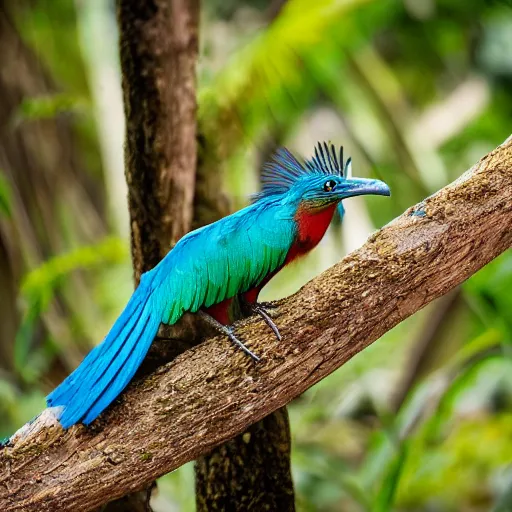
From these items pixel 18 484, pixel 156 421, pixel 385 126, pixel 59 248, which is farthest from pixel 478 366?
pixel 59 248

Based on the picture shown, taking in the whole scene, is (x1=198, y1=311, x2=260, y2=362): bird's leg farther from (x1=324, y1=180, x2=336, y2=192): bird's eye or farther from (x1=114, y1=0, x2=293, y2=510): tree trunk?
(x1=114, y1=0, x2=293, y2=510): tree trunk

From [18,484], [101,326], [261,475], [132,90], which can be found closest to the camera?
[18,484]

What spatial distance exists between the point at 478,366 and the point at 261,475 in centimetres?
99

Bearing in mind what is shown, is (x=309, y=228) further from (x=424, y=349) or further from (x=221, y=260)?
(x=424, y=349)

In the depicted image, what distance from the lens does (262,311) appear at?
1678 mm

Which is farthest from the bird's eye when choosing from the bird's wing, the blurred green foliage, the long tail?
the blurred green foliage

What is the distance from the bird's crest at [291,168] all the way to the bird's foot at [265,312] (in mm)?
279

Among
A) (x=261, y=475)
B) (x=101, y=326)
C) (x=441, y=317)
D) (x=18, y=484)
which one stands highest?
(x=101, y=326)

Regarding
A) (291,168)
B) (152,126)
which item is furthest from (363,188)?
(152,126)

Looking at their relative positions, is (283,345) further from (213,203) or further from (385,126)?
(385,126)

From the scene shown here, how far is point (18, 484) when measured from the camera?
1587mm

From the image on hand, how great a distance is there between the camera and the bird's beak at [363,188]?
1673 millimetres

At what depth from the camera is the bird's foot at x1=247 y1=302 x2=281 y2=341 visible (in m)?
1.63

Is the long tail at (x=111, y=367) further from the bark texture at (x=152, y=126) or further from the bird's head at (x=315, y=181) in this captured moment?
the bark texture at (x=152, y=126)
